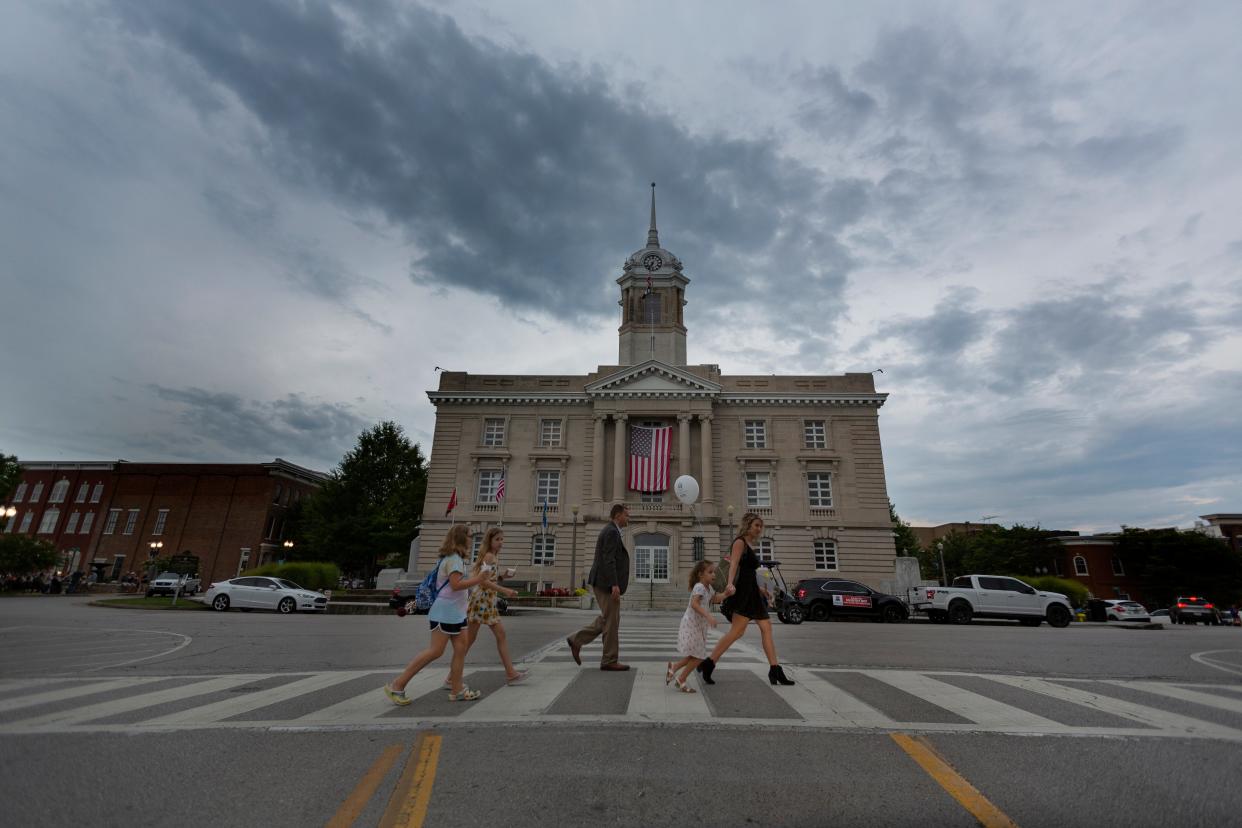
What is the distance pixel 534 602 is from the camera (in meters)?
28.5

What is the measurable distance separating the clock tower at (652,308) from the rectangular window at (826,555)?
53.4ft

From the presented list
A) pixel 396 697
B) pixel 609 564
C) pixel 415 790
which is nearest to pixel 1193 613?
pixel 609 564

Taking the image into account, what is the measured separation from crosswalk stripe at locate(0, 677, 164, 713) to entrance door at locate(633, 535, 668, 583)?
29085mm

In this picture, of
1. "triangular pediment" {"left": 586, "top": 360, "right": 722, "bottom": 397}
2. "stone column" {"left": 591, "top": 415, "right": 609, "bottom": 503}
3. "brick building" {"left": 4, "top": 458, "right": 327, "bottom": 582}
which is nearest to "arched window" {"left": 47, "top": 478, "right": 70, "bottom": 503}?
"brick building" {"left": 4, "top": 458, "right": 327, "bottom": 582}

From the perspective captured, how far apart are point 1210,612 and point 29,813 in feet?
158

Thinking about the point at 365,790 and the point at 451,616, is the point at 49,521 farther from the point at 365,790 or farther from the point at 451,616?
the point at 365,790

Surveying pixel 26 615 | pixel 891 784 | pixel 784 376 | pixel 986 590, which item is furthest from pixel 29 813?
pixel 784 376

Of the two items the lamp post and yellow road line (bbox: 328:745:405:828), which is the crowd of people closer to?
yellow road line (bbox: 328:745:405:828)

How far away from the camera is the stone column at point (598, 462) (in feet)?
120

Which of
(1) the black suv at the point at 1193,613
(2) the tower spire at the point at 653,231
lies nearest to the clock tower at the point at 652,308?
(2) the tower spire at the point at 653,231

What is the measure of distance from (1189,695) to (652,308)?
40.9 m

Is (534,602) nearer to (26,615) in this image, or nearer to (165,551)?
(26,615)

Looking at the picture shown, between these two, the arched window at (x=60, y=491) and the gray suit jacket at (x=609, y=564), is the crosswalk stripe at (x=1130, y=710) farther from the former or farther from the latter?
the arched window at (x=60, y=491)

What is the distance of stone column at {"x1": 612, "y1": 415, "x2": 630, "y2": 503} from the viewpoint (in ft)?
117
